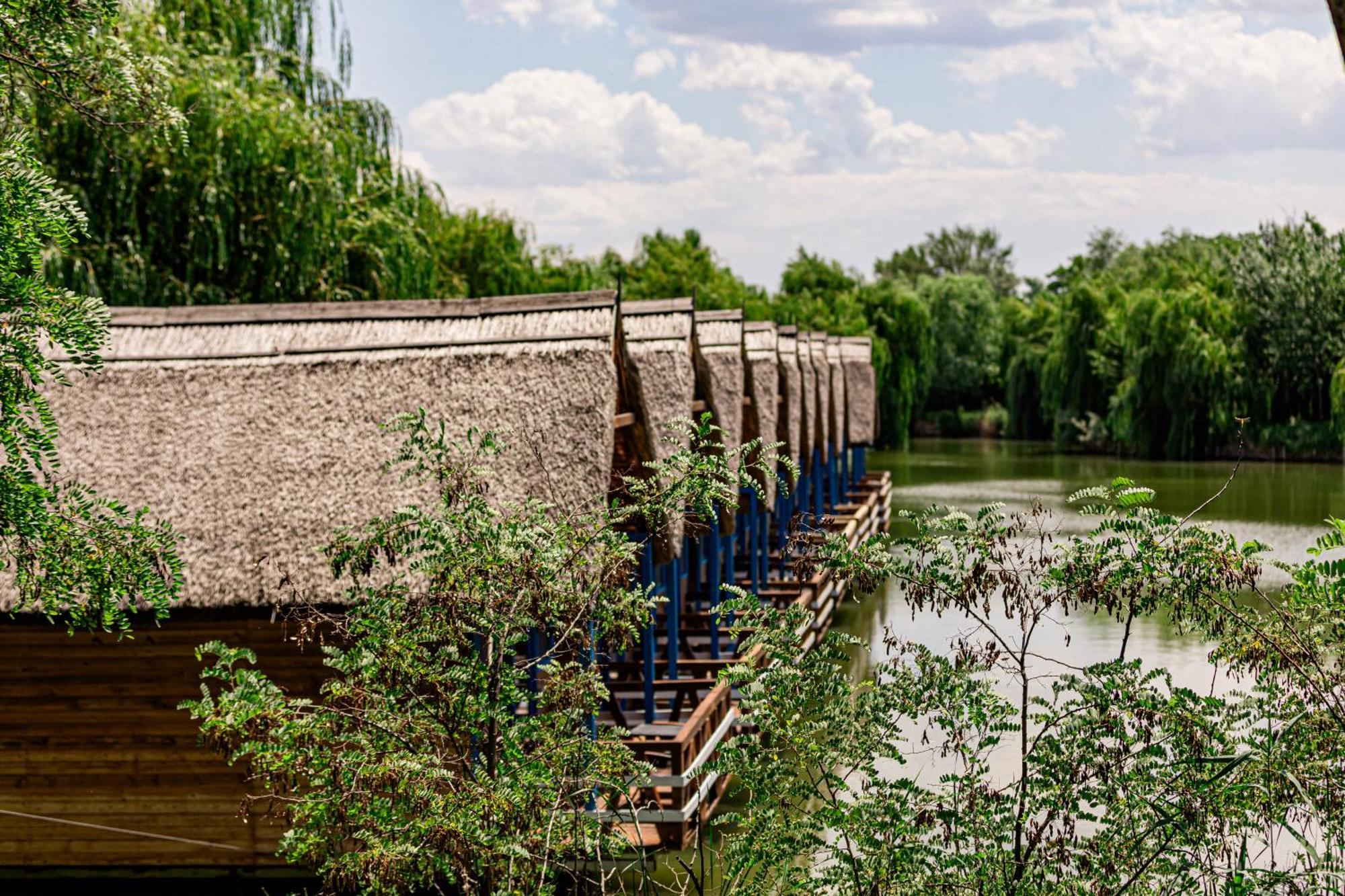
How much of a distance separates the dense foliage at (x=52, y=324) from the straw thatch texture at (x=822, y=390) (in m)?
17.3

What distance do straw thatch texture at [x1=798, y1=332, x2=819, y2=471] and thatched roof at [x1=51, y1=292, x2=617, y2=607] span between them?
418 inches

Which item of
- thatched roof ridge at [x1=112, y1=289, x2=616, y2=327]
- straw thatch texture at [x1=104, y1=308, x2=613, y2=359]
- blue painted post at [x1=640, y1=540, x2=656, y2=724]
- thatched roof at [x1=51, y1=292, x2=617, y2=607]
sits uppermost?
thatched roof ridge at [x1=112, y1=289, x2=616, y2=327]

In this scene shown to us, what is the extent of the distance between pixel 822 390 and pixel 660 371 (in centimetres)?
1265

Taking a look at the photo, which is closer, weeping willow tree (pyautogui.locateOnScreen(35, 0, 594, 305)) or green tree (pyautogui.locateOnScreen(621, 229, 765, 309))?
weeping willow tree (pyautogui.locateOnScreen(35, 0, 594, 305))

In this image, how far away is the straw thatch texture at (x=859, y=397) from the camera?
1164 inches

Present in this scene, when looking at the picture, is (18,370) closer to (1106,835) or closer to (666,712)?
(1106,835)

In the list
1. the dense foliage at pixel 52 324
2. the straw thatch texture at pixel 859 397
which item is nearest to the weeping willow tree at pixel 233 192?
the dense foliage at pixel 52 324

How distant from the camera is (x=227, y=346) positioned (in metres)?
10.1

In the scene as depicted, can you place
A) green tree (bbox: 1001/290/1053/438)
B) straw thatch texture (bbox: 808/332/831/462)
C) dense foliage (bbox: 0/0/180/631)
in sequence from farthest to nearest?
green tree (bbox: 1001/290/1053/438), straw thatch texture (bbox: 808/332/831/462), dense foliage (bbox: 0/0/180/631)

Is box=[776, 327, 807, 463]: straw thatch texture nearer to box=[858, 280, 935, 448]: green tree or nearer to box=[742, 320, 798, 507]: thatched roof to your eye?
box=[742, 320, 798, 507]: thatched roof

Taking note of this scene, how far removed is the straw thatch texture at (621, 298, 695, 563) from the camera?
10.6m

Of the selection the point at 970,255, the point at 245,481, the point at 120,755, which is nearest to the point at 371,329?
the point at 245,481

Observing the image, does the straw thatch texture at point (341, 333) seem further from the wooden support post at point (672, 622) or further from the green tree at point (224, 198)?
the green tree at point (224, 198)

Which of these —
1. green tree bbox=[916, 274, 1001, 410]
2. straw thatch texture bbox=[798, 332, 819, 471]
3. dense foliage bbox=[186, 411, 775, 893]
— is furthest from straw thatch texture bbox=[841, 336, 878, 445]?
green tree bbox=[916, 274, 1001, 410]
